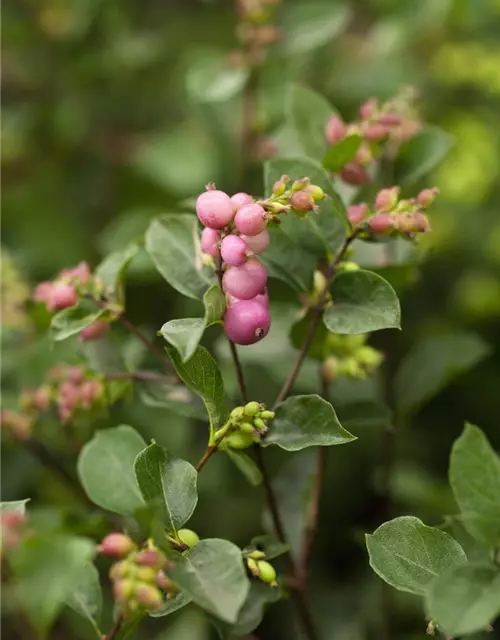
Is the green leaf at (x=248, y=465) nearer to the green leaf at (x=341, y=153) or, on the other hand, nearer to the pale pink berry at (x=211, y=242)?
the pale pink berry at (x=211, y=242)

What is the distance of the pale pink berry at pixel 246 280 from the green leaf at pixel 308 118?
28cm

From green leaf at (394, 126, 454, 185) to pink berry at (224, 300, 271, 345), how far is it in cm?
34

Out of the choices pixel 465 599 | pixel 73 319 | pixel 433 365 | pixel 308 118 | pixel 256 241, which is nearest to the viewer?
pixel 465 599

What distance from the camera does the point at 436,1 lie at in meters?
1.46

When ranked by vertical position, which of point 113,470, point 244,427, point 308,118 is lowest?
point 113,470

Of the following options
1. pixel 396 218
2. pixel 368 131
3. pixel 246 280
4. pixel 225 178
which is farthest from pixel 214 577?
pixel 225 178

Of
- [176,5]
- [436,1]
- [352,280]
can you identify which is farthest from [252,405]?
[176,5]

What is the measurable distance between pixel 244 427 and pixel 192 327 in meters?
0.11

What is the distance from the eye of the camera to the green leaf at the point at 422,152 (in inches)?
34.1

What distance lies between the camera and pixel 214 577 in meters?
0.55

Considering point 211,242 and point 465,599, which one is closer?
point 465,599

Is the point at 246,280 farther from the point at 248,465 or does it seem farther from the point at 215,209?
the point at 248,465

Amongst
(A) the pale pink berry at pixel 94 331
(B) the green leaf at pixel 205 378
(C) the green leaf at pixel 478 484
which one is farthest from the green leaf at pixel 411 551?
(A) the pale pink berry at pixel 94 331

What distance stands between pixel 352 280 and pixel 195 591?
305 mm
